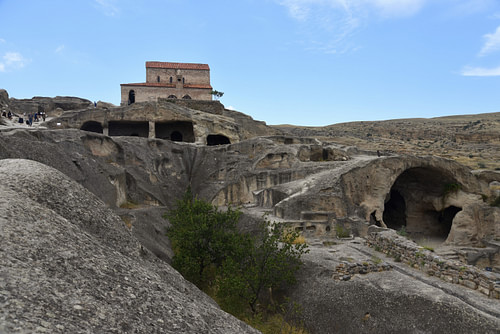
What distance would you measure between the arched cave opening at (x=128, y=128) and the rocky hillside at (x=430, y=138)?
23.6 m

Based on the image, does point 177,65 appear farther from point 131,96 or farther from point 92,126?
point 92,126

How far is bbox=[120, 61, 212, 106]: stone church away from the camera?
37125 mm

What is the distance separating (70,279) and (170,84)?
121ft

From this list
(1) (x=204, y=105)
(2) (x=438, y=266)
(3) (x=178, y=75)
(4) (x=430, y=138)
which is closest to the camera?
(2) (x=438, y=266)

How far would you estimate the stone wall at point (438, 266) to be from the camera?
7973 millimetres

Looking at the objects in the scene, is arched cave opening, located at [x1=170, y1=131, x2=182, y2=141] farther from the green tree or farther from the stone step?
the green tree

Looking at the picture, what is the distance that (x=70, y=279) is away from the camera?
13.0 ft

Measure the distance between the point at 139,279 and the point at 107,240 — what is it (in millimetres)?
1571

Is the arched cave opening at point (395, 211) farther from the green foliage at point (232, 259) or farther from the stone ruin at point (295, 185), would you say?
the green foliage at point (232, 259)

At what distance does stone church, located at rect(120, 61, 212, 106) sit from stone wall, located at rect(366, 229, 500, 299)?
30.1 m

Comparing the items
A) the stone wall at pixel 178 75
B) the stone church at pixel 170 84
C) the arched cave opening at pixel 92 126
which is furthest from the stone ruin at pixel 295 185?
the stone wall at pixel 178 75

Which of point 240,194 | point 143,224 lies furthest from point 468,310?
point 240,194

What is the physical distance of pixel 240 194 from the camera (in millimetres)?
22406

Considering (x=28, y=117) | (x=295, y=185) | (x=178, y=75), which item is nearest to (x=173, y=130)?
(x=178, y=75)
